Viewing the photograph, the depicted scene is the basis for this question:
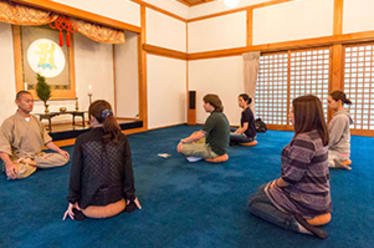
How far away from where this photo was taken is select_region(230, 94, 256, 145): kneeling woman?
4207 mm

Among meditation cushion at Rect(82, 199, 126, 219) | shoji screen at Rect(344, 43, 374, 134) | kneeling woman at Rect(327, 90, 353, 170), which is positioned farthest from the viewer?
shoji screen at Rect(344, 43, 374, 134)

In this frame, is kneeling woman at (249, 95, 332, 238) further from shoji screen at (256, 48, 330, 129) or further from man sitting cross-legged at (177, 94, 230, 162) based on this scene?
shoji screen at (256, 48, 330, 129)

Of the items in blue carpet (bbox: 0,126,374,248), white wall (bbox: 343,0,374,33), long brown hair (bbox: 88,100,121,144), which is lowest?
blue carpet (bbox: 0,126,374,248)

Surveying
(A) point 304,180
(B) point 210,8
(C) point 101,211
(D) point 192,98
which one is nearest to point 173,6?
(B) point 210,8

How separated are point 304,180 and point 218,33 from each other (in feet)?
19.1

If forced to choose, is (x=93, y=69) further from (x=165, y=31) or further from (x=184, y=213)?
(x=184, y=213)

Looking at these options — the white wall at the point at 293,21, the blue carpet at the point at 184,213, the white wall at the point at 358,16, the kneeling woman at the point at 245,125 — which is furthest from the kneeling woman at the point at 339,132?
the white wall at the point at 293,21

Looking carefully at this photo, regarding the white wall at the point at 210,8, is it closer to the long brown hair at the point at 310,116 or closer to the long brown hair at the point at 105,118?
the long brown hair at the point at 310,116

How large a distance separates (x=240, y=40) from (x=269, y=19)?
791mm

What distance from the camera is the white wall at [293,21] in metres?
5.37

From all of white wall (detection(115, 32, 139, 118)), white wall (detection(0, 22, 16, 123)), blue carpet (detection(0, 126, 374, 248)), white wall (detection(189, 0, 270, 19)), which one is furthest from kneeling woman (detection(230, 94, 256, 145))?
white wall (detection(0, 22, 16, 123))

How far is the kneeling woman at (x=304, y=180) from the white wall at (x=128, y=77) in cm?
498

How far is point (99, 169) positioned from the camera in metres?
1.73

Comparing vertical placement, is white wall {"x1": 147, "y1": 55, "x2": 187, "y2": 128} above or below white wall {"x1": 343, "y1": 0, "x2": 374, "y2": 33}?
below
